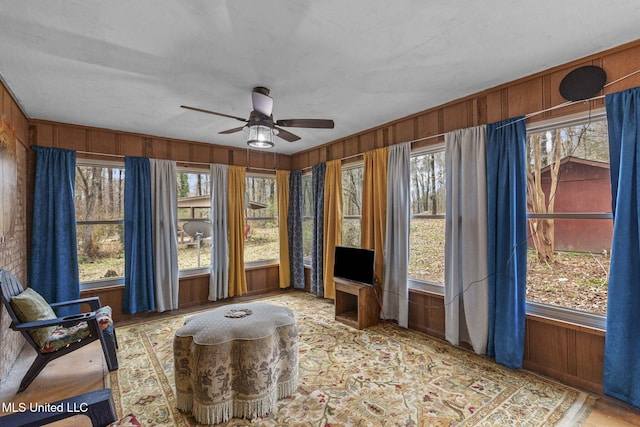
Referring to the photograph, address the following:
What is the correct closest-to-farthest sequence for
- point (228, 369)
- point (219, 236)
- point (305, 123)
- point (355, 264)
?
point (228, 369) < point (305, 123) < point (355, 264) < point (219, 236)

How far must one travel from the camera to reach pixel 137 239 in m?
4.11

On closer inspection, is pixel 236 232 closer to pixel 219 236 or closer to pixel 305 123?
pixel 219 236

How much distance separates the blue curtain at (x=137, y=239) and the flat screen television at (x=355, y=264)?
104 inches

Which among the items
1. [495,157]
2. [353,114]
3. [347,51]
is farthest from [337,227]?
[347,51]

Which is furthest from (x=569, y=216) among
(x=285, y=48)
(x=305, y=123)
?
(x=285, y=48)

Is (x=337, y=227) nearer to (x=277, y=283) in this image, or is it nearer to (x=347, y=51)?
(x=277, y=283)

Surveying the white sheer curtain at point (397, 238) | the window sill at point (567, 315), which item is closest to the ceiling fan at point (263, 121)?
the white sheer curtain at point (397, 238)

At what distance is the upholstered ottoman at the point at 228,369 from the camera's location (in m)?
2.03

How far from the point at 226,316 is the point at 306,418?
0.94 m

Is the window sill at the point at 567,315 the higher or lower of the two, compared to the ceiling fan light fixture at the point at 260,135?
lower

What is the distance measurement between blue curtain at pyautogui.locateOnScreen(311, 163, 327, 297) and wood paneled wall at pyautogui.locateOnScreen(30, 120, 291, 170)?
1086 mm

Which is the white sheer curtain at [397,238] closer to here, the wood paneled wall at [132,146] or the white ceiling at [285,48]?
the white ceiling at [285,48]

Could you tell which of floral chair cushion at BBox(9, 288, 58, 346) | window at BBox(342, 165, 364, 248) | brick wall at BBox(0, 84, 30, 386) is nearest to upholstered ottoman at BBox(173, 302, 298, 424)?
floral chair cushion at BBox(9, 288, 58, 346)

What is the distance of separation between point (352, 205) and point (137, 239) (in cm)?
313
